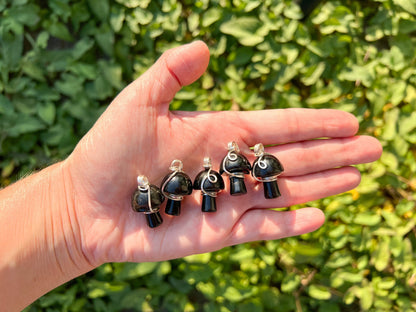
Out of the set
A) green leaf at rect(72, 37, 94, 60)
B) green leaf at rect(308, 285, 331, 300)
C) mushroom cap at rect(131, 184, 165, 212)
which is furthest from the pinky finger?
green leaf at rect(72, 37, 94, 60)

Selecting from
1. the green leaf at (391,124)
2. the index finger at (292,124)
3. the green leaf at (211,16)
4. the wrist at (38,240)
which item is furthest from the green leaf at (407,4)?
the wrist at (38,240)

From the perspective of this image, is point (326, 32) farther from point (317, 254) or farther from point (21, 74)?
point (21, 74)

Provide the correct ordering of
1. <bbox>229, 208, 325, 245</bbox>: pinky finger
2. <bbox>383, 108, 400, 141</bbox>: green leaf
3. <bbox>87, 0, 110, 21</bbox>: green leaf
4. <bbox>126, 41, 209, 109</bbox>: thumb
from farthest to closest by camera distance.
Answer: <bbox>87, 0, 110, 21</bbox>: green leaf
<bbox>383, 108, 400, 141</bbox>: green leaf
<bbox>229, 208, 325, 245</bbox>: pinky finger
<bbox>126, 41, 209, 109</bbox>: thumb

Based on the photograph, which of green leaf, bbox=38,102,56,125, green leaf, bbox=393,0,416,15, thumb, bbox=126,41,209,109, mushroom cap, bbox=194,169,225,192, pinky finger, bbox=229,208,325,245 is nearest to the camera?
thumb, bbox=126,41,209,109

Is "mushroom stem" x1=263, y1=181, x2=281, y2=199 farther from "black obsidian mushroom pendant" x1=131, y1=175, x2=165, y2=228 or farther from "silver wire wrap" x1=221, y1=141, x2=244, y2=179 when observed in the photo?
"black obsidian mushroom pendant" x1=131, y1=175, x2=165, y2=228

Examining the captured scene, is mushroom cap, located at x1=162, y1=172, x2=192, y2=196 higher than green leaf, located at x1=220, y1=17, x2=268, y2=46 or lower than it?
lower

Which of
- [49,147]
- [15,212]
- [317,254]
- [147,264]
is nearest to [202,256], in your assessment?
[147,264]

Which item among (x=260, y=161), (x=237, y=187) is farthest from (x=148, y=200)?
(x=260, y=161)
